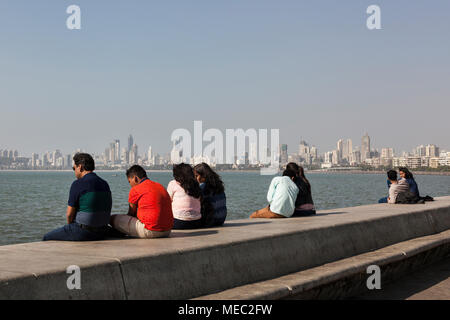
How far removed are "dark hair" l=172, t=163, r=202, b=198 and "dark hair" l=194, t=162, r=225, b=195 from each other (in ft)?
2.01

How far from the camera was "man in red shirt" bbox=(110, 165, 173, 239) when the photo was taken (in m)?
7.27

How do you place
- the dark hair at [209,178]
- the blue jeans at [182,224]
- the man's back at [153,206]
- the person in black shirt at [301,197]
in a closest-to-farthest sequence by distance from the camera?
the man's back at [153,206] < the blue jeans at [182,224] < the dark hair at [209,178] < the person in black shirt at [301,197]

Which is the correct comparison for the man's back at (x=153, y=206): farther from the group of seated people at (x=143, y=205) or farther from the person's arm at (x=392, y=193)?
the person's arm at (x=392, y=193)

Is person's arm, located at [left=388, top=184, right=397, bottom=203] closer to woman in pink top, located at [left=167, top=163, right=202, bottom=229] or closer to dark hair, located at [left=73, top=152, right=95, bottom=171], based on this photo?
woman in pink top, located at [left=167, top=163, right=202, bottom=229]

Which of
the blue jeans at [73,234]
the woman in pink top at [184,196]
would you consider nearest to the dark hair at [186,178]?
the woman in pink top at [184,196]

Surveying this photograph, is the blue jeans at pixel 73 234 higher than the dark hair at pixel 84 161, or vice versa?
the dark hair at pixel 84 161

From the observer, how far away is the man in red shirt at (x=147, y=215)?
727 centimetres

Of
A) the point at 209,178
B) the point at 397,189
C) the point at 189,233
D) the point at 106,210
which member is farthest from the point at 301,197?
the point at 106,210

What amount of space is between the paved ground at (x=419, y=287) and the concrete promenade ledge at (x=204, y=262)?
347 millimetres

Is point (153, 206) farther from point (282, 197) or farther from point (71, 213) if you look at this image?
point (282, 197)

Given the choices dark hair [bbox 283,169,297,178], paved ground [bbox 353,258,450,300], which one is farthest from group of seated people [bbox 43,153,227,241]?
dark hair [bbox 283,169,297,178]

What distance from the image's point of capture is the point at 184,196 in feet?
28.9
